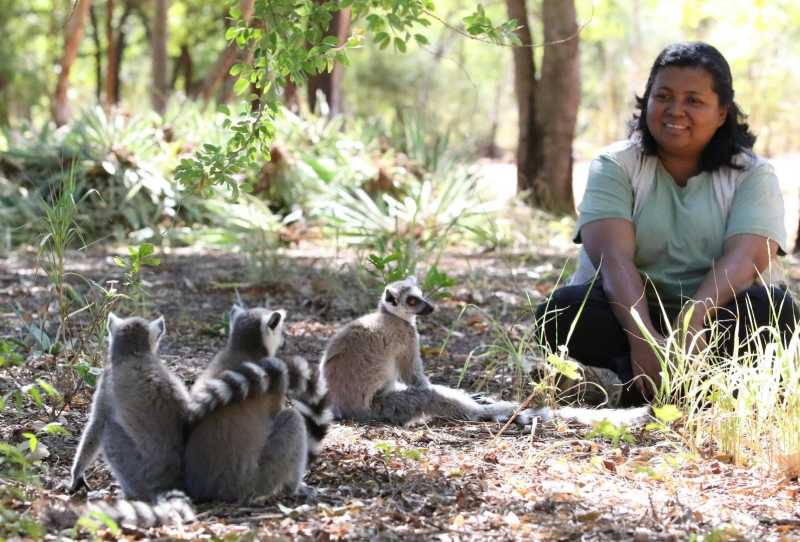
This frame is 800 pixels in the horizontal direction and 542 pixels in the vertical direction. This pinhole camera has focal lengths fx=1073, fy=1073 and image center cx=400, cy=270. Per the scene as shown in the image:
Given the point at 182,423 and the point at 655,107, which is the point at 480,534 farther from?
the point at 655,107

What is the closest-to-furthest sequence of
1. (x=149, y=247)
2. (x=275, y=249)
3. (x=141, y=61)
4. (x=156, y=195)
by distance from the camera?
(x=149, y=247) < (x=275, y=249) < (x=156, y=195) < (x=141, y=61)

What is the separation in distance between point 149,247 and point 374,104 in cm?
2467

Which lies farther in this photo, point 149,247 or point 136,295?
point 136,295

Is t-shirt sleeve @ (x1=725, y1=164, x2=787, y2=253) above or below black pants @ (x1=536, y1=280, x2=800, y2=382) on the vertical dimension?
above

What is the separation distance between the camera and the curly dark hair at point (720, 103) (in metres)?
4.46

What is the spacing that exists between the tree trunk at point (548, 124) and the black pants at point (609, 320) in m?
5.85

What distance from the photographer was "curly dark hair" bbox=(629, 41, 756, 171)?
14.6 feet

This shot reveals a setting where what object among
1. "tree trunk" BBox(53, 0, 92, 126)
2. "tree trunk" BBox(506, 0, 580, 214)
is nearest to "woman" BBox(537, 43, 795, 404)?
"tree trunk" BBox(506, 0, 580, 214)

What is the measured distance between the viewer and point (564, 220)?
34.2 feet

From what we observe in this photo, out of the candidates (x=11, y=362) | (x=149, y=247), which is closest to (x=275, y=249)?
(x=11, y=362)

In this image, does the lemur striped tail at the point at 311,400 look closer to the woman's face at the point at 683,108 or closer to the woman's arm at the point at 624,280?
the woman's arm at the point at 624,280

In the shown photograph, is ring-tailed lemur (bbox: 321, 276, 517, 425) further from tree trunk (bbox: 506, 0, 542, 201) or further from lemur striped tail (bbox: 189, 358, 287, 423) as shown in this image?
tree trunk (bbox: 506, 0, 542, 201)

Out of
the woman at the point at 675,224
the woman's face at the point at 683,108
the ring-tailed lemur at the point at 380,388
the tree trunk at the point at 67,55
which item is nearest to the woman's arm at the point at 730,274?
the woman at the point at 675,224

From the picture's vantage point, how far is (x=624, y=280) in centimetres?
452
